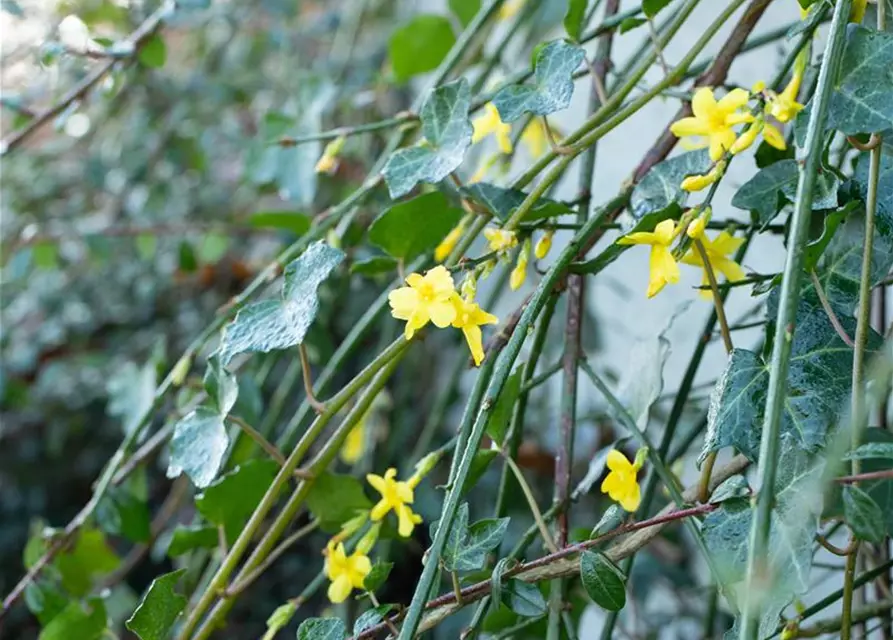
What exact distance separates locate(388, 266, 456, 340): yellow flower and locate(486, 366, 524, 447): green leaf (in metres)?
0.09

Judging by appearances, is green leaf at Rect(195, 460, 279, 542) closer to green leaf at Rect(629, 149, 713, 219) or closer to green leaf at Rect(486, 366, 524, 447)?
green leaf at Rect(486, 366, 524, 447)

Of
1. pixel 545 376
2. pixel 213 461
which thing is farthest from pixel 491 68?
pixel 213 461

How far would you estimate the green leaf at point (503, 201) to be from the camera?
1.54 feet

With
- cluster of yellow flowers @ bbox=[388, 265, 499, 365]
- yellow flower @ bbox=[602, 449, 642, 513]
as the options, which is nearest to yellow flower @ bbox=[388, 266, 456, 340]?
cluster of yellow flowers @ bbox=[388, 265, 499, 365]

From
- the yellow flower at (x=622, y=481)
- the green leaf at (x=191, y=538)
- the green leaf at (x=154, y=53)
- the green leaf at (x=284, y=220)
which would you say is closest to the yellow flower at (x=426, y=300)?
the yellow flower at (x=622, y=481)

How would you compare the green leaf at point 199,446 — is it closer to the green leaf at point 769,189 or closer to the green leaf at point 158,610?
the green leaf at point 158,610

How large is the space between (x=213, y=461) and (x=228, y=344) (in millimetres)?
80

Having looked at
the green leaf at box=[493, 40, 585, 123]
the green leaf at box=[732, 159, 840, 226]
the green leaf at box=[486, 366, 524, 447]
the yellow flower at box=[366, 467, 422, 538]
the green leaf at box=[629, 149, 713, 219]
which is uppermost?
the green leaf at box=[493, 40, 585, 123]

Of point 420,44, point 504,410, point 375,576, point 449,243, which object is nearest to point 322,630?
point 375,576

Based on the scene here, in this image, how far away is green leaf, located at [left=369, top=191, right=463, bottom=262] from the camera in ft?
1.69

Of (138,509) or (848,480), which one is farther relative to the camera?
(138,509)

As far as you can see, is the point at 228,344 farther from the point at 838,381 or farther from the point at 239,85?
the point at 239,85

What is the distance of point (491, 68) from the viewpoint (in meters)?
0.76

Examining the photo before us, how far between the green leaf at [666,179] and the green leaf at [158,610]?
298 mm
